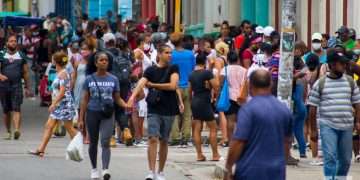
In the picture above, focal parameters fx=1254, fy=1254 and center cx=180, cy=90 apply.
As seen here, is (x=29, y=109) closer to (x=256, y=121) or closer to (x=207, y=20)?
(x=207, y=20)

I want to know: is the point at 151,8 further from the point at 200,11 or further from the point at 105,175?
the point at 105,175

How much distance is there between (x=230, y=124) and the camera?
63.8ft

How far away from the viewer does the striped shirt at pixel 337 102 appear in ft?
47.4

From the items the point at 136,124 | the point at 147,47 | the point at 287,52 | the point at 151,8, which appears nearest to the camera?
the point at 287,52

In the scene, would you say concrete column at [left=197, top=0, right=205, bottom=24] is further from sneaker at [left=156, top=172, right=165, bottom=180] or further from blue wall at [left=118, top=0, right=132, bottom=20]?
sneaker at [left=156, top=172, right=165, bottom=180]

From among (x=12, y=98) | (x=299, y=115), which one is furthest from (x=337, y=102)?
(x=12, y=98)

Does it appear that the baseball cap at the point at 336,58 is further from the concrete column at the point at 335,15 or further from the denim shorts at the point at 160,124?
the concrete column at the point at 335,15

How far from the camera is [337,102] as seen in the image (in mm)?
14492

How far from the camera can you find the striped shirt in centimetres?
1445

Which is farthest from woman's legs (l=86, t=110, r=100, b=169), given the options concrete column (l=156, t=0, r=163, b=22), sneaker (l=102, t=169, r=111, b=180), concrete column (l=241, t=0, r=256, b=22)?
concrete column (l=156, t=0, r=163, b=22)

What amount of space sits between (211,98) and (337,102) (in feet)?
17.1

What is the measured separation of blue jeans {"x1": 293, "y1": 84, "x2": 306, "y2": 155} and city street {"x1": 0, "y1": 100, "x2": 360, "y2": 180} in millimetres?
362

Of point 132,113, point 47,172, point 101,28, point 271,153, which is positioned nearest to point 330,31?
point 101,28

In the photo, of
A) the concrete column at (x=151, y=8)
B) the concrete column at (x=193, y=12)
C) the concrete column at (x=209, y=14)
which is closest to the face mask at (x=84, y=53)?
the concrete column at (x=209, y=14)
